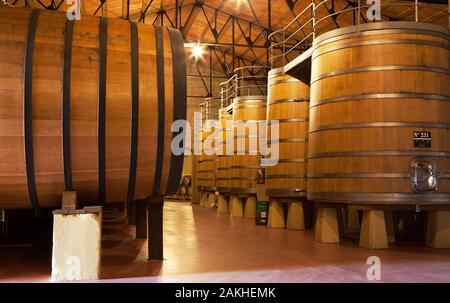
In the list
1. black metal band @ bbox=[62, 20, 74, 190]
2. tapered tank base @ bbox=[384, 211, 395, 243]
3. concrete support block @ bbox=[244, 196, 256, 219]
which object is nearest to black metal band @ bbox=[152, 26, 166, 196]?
black metal band @ bbox=[62, 20, 74, 190]

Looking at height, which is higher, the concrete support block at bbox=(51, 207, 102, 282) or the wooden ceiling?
the wooden ceiling

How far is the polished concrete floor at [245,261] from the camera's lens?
413 cm

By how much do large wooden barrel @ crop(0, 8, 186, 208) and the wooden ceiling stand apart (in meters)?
13.5

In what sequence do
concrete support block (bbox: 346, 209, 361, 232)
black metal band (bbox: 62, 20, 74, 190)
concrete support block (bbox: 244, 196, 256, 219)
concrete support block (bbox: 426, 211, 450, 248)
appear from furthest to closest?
concrete support block (bbox: 244, 196, 256, 219) < concrete support block (bbox: 346, 209, 361, 232) < concrete support block (bbox: 426, 211, 450, 248) < black metal band (bbox: 62, 20, 74, 190)

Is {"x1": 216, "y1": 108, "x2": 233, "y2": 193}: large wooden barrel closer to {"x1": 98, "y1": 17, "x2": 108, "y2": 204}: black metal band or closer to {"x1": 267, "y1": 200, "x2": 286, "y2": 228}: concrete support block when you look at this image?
{"x1": 267, "y1": 200, "x2": 286, "y2": 228}: concrete support block

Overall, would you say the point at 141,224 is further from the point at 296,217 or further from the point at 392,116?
the point at 392,116

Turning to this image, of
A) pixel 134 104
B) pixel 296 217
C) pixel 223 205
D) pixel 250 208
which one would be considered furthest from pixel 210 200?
pixel 134 104

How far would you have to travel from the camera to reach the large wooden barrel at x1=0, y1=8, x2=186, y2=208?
3.93 metres

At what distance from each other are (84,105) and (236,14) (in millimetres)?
20914

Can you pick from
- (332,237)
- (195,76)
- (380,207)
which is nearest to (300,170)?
(332,237)

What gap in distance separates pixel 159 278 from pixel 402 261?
2.73 meters

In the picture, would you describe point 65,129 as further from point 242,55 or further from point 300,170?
point 242,55

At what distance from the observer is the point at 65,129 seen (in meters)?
4.01

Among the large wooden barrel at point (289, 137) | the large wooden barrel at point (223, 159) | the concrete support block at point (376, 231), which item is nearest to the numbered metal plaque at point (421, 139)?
the concrete support block at point (376, 231)
